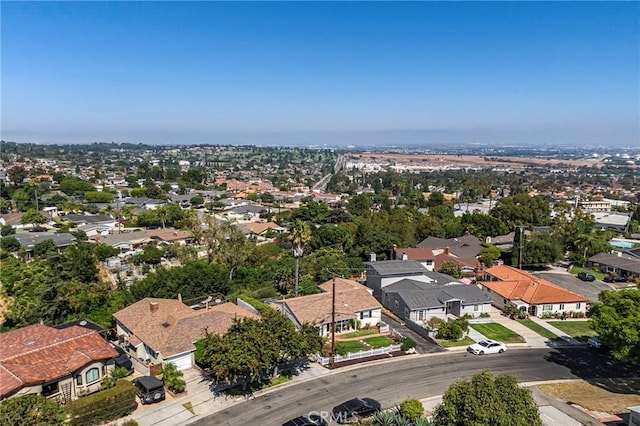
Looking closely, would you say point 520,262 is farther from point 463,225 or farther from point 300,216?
point 300,216

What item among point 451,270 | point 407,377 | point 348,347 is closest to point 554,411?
point 407,377

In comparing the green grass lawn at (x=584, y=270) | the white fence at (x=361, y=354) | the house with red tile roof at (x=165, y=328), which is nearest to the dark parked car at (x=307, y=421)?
the white fence at (x=361, y=354)

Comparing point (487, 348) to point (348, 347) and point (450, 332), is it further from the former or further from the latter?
point (348, 347)

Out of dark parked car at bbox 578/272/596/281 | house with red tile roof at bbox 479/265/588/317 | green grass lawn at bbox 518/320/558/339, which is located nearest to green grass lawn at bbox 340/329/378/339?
green grass lawn at bbox 518/320/558/339

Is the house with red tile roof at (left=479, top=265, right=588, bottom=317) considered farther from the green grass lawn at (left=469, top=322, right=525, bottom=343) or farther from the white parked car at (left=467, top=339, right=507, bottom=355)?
the white parked car at (left=467, top=339, right=507, bottom=355)

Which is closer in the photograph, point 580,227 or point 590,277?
point 590,277

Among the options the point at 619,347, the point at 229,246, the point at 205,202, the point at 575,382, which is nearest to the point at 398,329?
the point at 575,382
